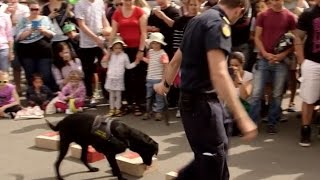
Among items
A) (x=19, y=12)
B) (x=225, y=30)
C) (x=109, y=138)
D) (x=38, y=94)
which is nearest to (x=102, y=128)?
(x=109, y=138)

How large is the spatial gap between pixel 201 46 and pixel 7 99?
4494mm

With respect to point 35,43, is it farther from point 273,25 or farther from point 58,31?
point 273,25

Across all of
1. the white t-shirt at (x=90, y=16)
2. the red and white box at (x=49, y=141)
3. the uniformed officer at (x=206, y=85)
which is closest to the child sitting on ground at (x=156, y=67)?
the white t-shirt at (x=90, y=16)

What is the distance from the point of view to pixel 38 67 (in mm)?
7633

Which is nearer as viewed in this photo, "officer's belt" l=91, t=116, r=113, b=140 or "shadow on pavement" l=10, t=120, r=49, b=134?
"officer's belt" l=91, t=116, r=113, b=140

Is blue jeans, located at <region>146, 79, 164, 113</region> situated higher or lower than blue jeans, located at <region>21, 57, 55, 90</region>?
lower

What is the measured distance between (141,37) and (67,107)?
1.50 m

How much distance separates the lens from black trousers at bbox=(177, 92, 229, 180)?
3414mm

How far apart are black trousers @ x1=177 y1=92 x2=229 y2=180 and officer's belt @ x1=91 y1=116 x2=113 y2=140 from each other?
1.13 metres

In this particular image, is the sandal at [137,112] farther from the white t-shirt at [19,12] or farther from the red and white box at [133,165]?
the white t-shirt at [19,12]

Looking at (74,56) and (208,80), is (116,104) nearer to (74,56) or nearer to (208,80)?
(74,56)

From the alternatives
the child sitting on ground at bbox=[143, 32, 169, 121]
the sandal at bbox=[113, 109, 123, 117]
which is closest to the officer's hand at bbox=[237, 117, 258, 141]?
the child sitting on ground at bbox=[143, 32, 169, 121]

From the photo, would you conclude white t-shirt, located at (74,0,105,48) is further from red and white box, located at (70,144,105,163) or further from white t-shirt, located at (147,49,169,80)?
red and white box, located at (70,144,105,163)

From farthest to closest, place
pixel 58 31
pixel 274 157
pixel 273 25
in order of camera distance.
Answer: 1. pixel 58 31
2. pixel 273 25
3. pixel 274 157
